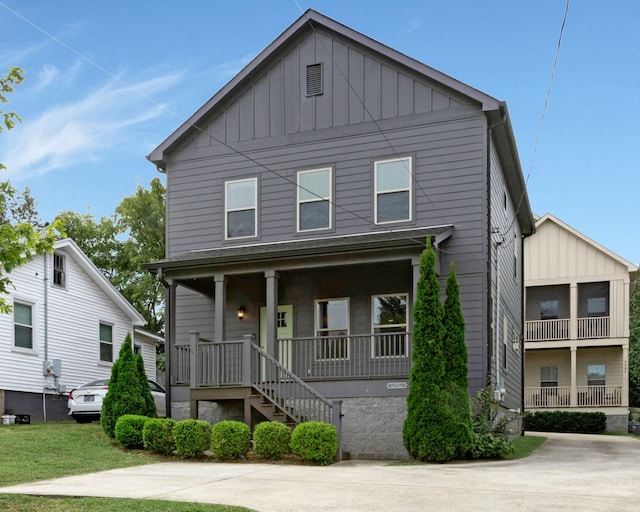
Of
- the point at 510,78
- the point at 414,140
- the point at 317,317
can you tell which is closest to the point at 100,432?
the point at 317,317

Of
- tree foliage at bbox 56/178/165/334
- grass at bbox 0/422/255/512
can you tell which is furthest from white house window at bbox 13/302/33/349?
tree foliage at bbox 56/178/165/334

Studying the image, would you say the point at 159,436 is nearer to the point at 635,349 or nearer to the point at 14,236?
the point at 14,236

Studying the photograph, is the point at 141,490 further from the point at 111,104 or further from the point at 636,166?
the point at 636,166

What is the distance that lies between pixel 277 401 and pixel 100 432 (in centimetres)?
400

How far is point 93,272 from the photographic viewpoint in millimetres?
23703

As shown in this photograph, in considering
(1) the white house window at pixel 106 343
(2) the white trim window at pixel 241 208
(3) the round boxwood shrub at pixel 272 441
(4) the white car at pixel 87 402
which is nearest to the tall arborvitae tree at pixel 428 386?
(3) the round boxwood shrub at pixel 272 441

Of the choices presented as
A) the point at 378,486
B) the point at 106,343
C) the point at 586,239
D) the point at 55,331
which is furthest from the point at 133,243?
the point at 378,486

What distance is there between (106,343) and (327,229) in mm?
10605

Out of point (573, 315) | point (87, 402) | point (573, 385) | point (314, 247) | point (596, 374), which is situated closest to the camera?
point (314, 247)

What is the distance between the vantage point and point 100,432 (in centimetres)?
1614

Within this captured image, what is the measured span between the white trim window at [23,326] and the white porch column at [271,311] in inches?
320

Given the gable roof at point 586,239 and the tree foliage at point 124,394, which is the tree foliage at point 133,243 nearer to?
the gable roof at point 586,239

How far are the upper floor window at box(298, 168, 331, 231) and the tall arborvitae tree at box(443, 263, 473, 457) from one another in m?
4.08

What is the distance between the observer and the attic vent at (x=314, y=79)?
1827 cm
